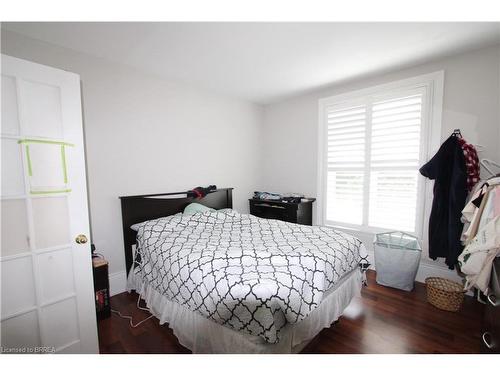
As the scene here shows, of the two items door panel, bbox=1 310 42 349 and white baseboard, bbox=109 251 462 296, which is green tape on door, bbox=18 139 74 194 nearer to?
door panel, bbox=1 310 42 349

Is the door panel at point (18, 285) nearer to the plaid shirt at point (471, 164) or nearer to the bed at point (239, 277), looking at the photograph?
the bed at point (239, 277)

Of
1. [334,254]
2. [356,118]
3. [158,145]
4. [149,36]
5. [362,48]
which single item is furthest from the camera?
[356,118]

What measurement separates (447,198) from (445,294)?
961 mm

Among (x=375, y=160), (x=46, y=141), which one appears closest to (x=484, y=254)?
(x=375, y=160)

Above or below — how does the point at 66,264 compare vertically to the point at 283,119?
below

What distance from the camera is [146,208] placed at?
2.70 meters

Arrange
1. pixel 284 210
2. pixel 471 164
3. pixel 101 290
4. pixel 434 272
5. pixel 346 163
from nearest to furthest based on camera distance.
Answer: pixel 101 290
pixel 471 164
pixel 434 272
pixel 346 163
pixel 284 210

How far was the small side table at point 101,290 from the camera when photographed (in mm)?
2066

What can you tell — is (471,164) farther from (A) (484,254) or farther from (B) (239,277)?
(B) (239,277)

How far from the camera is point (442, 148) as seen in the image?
2393mm

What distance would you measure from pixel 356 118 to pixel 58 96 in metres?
3.18

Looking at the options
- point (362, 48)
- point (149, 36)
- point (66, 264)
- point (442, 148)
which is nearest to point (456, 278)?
point (442, 148)

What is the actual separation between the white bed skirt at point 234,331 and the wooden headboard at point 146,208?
2.24 feet
